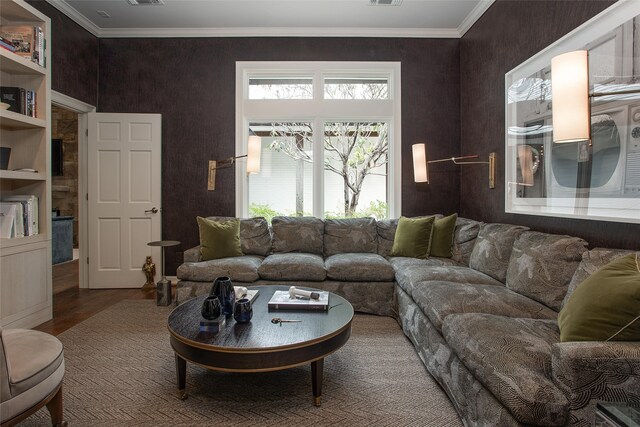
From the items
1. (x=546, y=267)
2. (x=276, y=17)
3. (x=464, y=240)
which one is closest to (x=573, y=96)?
(x=546, y=267)

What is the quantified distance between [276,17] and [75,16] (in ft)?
7.38

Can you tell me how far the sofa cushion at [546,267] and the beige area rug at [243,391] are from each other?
84 cm

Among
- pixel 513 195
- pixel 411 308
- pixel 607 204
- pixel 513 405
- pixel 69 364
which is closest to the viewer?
pixel 513 405

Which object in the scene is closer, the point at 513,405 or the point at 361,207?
the point at 513,405

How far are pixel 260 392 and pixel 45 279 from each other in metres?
2.46

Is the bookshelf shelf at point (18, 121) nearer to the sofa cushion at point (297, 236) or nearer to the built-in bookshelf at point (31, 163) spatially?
the built-in bookshelf at point (31, 163)

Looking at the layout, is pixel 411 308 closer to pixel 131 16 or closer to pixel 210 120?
pixel 210 120

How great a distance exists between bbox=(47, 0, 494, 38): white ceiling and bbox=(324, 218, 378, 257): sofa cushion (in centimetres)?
236

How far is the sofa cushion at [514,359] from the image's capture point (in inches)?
45.8

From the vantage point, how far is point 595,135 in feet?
6.82

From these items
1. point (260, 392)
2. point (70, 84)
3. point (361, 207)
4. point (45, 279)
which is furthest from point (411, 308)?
point (70, 84)

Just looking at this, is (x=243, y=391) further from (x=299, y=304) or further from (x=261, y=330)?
(x=299, y=304)

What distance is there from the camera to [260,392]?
6.18 ft

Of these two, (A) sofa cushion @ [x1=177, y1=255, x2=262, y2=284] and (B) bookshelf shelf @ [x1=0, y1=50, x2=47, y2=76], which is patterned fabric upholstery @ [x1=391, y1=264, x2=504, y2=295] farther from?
(B) bookshelf shelf @ [x1=0, y1=50, x2=47, y2=76]
